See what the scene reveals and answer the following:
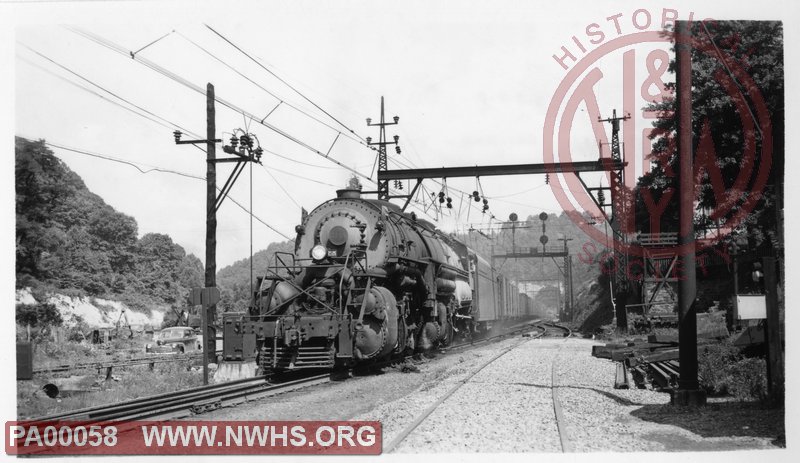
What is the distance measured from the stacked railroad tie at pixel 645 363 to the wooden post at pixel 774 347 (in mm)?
2535

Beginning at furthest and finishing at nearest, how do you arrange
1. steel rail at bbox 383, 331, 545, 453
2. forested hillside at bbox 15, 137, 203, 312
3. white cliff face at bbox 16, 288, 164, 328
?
forested hillside at bbox 15, 137, 203, 312 < white cliff face at bbox 16, 288, 164, 328 < steel rail at bbox 383, 331, 545, 453

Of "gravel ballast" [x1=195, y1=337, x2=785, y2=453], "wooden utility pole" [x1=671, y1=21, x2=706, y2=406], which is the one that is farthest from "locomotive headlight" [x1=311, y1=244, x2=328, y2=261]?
"wooden utility pole" [x1=671, y1=21, x2=706, y2=406]

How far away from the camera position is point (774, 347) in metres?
8.09

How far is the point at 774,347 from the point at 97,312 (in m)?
38.0

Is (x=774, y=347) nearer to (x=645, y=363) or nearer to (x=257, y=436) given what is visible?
(x=645, y=363)

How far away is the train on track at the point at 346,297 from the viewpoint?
1198 cm

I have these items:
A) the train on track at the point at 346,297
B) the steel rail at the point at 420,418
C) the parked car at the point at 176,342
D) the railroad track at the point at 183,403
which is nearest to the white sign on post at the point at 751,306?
the steel rail at the point at 420,418

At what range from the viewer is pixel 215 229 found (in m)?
16.6

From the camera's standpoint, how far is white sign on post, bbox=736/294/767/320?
802 centimetres

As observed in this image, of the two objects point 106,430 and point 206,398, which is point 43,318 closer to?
point 206,398

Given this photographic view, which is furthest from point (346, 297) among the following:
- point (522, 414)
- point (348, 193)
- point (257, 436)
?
point (257, 436)

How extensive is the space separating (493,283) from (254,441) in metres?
23.5

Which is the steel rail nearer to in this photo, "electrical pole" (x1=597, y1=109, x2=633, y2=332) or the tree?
the tree

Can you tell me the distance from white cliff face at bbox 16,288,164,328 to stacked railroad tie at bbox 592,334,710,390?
23446 mm
